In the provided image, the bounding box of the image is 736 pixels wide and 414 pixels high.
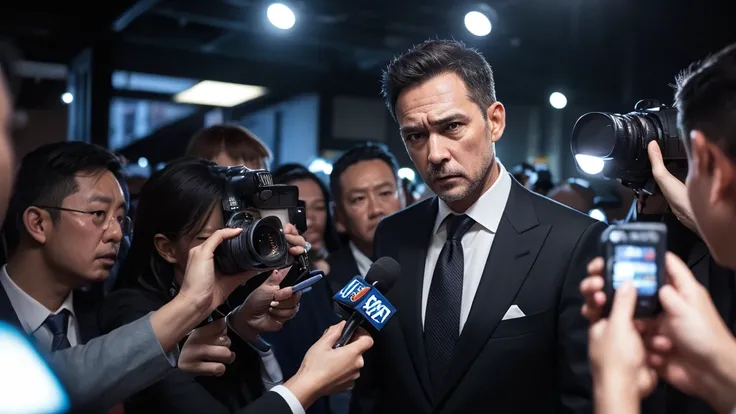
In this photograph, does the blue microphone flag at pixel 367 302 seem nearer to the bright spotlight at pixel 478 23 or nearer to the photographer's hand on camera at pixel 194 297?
the photographer's hand on camera at pixel 194 297

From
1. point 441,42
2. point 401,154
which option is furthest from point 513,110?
point 441,42

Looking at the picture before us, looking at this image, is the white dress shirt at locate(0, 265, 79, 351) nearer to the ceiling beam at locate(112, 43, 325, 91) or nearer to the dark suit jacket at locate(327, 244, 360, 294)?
the dark suit jacket at locate(327, 244, 360, 294)

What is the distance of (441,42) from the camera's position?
70.7 inches

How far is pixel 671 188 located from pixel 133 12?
184 inches

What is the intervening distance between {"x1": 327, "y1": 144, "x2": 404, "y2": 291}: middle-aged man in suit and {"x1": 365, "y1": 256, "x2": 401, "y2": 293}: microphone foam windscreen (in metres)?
1.19

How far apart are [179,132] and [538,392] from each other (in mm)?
9282

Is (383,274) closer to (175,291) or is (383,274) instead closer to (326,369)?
(326,369)

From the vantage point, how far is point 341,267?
276cm

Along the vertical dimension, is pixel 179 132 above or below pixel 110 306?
above

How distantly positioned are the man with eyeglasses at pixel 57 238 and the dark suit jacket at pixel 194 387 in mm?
105

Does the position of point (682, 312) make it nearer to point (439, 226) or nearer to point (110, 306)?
point (439, 226)

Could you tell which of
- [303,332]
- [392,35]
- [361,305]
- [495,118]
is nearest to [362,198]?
[303,332]

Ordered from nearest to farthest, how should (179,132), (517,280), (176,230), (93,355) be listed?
(93,355), (517,280), (176,230), (179,132)

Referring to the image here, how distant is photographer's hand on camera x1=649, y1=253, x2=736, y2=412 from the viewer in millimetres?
994
